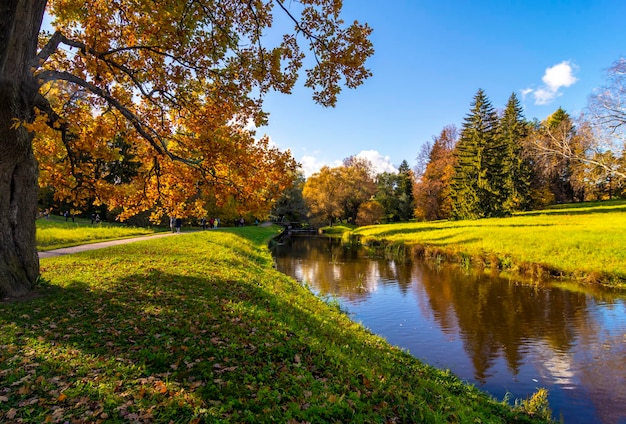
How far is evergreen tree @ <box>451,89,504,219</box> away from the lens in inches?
1807

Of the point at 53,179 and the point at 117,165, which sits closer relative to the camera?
the point at 53,179

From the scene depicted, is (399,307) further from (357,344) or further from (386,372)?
(386,372)

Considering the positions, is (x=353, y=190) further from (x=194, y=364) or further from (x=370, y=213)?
(x=194, y=364)

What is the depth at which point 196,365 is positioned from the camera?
5.59m

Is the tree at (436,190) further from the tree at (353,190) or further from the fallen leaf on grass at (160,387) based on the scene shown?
the fallen leaf on grass at (160,387)

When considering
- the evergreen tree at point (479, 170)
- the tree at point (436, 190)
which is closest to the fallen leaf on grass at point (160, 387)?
the evergreen tree at point (479, 170)

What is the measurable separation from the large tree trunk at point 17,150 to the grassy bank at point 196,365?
2.69 feet

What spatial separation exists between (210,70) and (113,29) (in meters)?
3.69

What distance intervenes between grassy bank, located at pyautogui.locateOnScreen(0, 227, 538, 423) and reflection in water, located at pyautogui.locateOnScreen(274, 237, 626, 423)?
5.46 ft

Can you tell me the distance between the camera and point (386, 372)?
6910mm

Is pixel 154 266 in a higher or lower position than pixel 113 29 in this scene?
lower

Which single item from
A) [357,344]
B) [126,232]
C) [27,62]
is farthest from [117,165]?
[357,344]

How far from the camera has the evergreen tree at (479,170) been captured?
45906 mm

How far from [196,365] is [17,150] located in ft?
20.9
